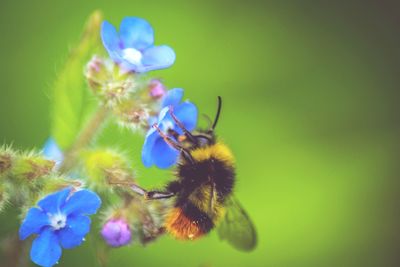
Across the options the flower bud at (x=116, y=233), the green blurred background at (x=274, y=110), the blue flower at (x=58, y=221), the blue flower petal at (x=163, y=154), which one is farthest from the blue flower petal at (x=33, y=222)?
the green blurred background at (x=274, y=110)

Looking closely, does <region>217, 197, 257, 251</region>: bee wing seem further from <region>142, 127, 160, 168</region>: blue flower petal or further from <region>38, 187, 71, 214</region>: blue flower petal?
<region>38, 187, 71, 214</region>: blue flower petal

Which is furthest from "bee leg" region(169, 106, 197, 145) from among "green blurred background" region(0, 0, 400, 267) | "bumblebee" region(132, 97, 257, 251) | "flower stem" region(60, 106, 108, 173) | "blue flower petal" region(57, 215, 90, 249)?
"green blurred background" region(0, 0, 400, 267)

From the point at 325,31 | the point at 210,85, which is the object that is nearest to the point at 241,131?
the point at 210,85

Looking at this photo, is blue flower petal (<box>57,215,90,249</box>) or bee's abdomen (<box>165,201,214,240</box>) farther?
bee's abdomen (<box>165,201,214,240</box>)

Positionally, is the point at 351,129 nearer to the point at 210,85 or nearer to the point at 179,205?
the point at 210,85

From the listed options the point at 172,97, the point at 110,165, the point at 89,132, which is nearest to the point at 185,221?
the point at 110,165
